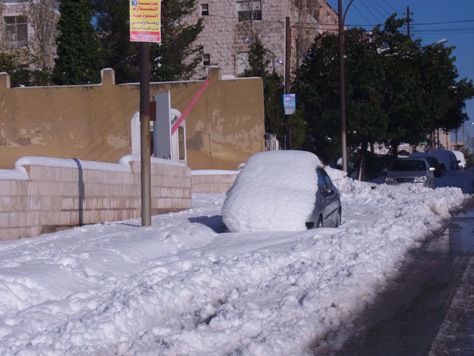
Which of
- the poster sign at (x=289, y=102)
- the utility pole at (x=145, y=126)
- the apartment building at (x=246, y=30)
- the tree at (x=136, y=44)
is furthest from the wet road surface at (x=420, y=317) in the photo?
the apartment building at (x=246, y=30)

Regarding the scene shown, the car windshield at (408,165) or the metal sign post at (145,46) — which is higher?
the metal sign post at (145,46)

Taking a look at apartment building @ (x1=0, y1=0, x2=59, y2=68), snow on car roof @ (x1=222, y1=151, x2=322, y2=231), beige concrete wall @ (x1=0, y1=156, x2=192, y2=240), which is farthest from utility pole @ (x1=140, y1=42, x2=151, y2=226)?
apartment building @ (x1=0, y1=0, x2=59, y2=68)

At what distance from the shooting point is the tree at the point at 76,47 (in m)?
35.0

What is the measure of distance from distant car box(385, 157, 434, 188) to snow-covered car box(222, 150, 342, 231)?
1783cm

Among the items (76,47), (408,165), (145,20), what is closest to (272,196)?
(145,20)

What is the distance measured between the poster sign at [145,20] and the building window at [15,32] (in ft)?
89.4

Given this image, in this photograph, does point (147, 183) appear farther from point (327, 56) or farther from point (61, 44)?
point (327, 56)

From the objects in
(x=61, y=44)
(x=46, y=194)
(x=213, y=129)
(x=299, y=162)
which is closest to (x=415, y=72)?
(x=213, y=129)

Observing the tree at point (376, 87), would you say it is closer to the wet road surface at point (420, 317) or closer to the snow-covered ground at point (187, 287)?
the snow-covered ground at point (187, 287)

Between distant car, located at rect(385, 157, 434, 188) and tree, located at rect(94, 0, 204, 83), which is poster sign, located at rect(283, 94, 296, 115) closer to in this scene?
distant car, located at rect(385, 157, 434, 188)

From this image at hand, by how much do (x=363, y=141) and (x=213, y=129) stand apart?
11325 millimetres

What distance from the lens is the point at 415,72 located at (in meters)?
39.7

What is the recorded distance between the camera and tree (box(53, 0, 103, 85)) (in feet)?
115

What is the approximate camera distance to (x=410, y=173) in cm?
3475
